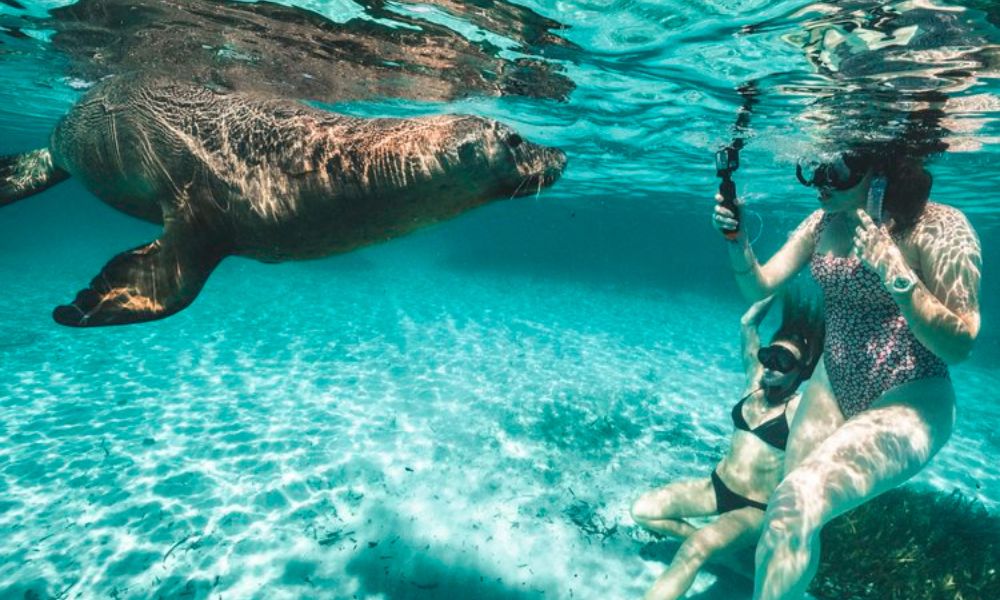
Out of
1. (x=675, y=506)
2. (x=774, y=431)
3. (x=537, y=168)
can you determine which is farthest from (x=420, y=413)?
(x=537, y=168)

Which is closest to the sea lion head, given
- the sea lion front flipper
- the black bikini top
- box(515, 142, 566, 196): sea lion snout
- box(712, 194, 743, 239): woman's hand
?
box(515, 142, 566, 196): sea lion snout

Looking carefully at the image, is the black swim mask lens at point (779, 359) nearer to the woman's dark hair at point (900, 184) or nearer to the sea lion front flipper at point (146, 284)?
the woman's dark hair at point (900, 184)

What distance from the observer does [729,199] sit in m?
3.93

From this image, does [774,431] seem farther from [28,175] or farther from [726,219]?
[28,175]

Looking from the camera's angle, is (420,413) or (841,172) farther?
(420,413)

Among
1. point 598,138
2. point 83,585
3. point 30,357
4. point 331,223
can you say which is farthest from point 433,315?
point 331,223

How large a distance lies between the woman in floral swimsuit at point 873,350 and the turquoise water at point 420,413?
280 cm

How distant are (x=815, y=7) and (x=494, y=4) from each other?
391 centimetres

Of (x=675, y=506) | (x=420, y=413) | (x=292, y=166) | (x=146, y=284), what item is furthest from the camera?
(x=420, y=413)

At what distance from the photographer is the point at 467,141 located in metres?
2.62

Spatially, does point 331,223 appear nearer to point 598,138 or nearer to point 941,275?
point 941,275

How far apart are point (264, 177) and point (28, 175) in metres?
3.52

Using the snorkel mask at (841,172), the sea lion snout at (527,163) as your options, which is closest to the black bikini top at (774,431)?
the snorkel mask at (841,172)

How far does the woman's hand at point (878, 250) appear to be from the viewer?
2.71 m
